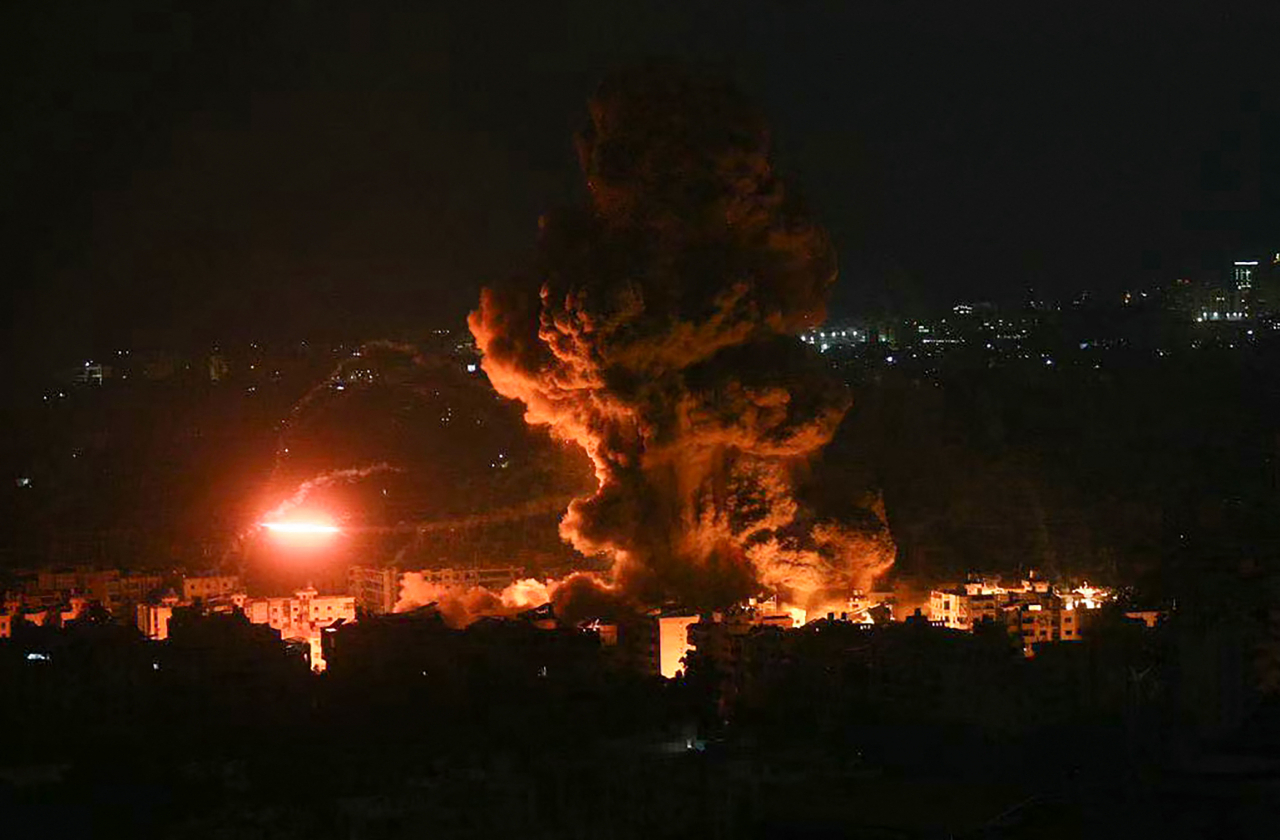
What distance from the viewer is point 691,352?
21.5 meters

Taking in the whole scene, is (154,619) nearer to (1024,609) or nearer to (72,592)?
(72,592)

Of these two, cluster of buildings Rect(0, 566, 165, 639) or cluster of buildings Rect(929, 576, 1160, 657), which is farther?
cluster of buildings Rect(0, 566, 165, 639)

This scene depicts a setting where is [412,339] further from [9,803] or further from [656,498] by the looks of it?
[9,803]

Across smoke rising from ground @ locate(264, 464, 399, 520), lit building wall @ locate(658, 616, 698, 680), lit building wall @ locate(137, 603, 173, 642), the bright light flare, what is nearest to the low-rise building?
lit building wall @ locate(137, 603, 173, 642)

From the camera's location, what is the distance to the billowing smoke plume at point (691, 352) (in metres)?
21.3

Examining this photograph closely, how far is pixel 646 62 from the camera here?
21.6 meters

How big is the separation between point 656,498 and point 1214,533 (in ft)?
20.5

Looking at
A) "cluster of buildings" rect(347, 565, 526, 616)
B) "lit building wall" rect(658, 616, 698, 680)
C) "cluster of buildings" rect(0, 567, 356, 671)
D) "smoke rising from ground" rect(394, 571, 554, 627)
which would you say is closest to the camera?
"lit building wall" rect(658, 616, 698, 680)

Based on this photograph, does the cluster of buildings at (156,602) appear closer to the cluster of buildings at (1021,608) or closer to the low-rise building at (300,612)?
the low-rise building at (300,612)

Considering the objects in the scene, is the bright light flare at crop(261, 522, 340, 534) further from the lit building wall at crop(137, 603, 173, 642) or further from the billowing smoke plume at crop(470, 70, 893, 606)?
the billowing smoke plume at crop(470, 70, 893, 606)

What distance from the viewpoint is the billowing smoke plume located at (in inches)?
840

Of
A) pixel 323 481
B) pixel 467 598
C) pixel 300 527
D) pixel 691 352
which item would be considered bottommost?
pixel 467 598

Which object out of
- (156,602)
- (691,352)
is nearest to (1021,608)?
(691,352)

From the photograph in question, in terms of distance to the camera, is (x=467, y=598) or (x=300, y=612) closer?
(x=467, y=598)
